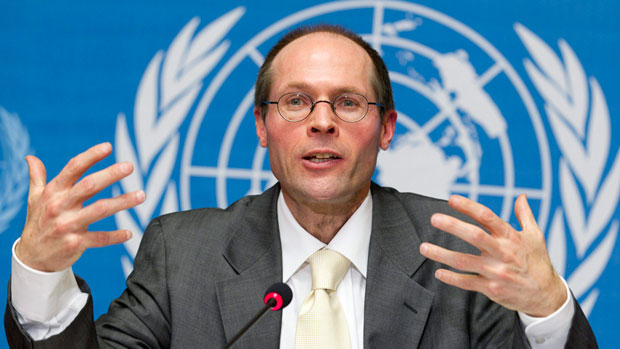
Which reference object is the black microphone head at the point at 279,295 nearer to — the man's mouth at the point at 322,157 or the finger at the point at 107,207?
the finger at the point at 107,207

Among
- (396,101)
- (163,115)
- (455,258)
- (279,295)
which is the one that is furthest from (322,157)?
(163,115)

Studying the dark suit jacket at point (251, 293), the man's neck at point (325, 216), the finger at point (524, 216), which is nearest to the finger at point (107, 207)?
the dark suit jacket at point (251, 293)

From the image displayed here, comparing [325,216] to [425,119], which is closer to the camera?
[325,216]

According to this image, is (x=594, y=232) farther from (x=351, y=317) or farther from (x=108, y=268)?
(x=108, y=268)

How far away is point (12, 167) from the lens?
3.28 m

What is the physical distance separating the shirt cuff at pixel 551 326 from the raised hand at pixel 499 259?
6 centimetres

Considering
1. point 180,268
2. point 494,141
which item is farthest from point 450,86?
point 180,268

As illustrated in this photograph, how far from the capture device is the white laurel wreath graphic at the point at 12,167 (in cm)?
327

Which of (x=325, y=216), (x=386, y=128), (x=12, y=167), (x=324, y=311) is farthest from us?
(x=12, y=167)

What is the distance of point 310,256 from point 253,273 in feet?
0.67

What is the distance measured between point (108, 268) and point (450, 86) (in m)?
2.02

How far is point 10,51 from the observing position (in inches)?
132

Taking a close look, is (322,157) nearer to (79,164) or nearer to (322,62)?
(322,62)

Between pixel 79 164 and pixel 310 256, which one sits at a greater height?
pixel 79 164
